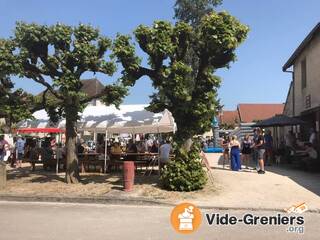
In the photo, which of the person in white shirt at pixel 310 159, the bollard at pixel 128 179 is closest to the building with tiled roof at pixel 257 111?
the person in white shirt at pixel 310 159

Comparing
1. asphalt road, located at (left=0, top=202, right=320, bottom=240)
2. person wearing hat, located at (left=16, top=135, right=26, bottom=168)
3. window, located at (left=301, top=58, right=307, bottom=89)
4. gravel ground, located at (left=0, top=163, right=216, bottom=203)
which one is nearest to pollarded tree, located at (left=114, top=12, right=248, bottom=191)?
gravel ground, located at (left=0, top=163, right=216, bottom=203)

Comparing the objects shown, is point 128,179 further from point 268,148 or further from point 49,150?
point 268,148

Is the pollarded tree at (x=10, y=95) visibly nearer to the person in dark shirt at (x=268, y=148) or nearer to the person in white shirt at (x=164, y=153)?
the person in white shirt at (x=164, y=153)

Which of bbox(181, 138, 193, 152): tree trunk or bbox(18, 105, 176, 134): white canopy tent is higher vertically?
bbox(18, 105, 176, 134): white canopy tent

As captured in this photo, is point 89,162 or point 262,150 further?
point 89,162

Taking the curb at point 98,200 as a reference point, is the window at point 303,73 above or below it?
above

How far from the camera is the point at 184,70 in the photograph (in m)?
14.7

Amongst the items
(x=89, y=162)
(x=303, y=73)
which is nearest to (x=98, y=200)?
(x=89, y=162)

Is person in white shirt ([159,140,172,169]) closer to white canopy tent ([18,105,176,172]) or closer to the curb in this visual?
white canopy tent ([18,105,176,172])

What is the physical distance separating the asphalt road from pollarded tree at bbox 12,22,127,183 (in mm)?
4236

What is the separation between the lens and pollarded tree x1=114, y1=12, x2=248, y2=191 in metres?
14.7

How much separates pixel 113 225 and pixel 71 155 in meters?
7.05

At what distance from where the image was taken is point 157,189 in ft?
49.3

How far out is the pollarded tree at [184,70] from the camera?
48.2 ft
